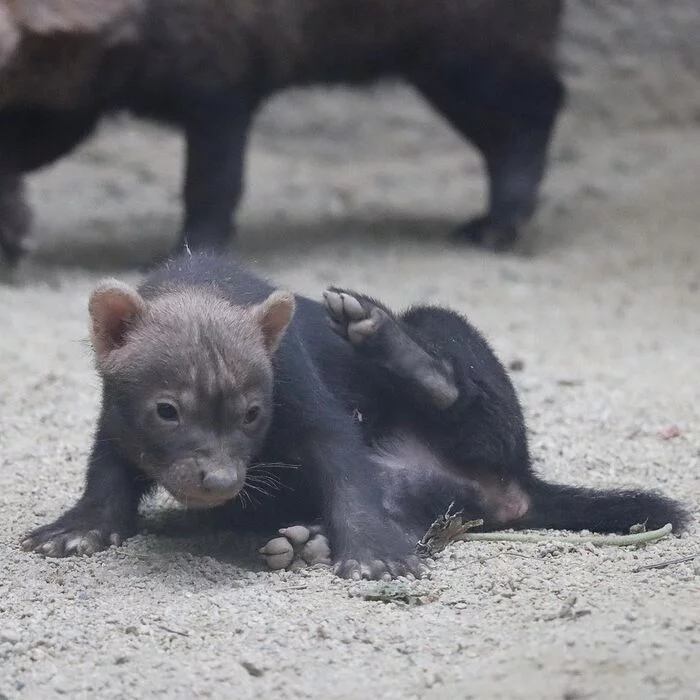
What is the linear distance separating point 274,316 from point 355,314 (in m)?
0.42

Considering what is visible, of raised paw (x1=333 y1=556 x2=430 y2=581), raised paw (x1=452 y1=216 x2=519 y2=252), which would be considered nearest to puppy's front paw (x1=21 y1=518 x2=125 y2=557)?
raised paw (x1=333 y1=556 x2=430 y2=581)

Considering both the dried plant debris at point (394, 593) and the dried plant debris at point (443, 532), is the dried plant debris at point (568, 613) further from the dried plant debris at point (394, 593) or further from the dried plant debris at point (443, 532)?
the dried plant debris at point (443, 532)

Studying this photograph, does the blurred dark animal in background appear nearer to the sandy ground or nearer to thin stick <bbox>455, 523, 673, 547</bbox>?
the sandy ground

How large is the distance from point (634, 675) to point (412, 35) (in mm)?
7566

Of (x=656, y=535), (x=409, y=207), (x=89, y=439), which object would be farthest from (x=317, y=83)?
(x=656, y=535)

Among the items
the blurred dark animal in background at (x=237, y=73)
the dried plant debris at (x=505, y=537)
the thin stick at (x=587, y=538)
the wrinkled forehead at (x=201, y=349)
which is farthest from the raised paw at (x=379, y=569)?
the blurred dark animal in background at (x=237, y=73)

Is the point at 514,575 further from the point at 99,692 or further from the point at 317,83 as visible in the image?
the point at 317,83

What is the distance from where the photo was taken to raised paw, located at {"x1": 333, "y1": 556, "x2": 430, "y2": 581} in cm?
406

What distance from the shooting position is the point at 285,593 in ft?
13.0

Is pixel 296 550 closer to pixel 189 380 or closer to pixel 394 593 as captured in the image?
pixel 394 593

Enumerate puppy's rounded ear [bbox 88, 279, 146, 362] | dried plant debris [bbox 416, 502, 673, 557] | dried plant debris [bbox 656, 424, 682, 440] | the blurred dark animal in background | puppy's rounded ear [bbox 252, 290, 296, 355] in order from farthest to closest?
the blurred dark animal in background < dried plant debris [bbox 656, 424, 682, 440] < dried plant debris [bbox 416, 502, 673, 557] < puppy's rounded ear [bbox 252, 290, 296, 355] < puppy's rounded ear [bbox 88, 279, 146, 362]

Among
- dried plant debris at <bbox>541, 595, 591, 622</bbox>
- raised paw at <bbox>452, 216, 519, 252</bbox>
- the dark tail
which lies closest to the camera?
dried plant debris at <bbox>541, 595, 591, 622</bbox>

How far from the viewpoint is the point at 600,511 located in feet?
15.2

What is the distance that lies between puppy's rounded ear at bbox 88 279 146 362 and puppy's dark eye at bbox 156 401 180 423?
0.30 metres
